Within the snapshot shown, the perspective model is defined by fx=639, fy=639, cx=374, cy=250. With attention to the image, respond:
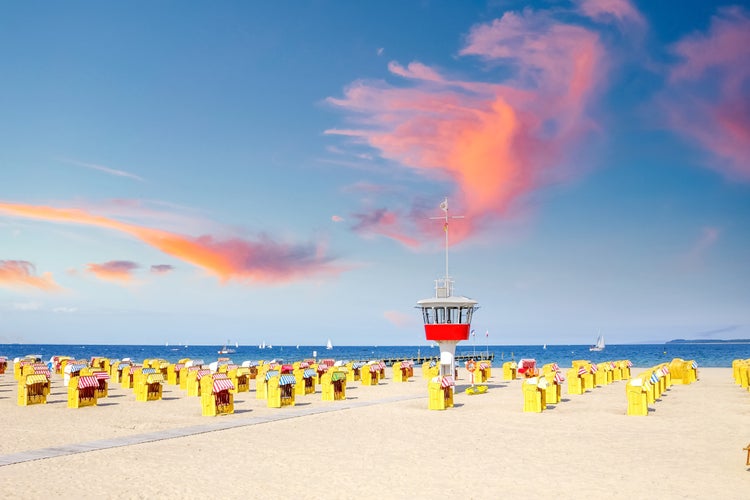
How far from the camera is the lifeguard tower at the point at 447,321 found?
33781 millimetres

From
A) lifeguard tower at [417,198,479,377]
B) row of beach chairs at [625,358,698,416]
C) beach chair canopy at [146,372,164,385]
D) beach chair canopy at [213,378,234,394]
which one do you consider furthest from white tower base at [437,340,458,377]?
beach chair canopy at [146,372,164,385]

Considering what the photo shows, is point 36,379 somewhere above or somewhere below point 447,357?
below

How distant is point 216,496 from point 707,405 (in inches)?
900

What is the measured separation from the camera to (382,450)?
16578 mm

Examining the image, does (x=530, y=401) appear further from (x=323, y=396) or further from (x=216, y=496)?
(x=216, y=496)

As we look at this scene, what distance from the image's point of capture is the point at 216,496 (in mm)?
11812

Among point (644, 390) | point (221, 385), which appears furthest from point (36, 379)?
point (644, 390)

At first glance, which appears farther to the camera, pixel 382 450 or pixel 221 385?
pixel 221 385

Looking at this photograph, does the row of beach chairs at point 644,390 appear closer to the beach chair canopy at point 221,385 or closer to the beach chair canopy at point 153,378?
the beach chair canopy at point 221,385

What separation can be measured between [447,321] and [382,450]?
1786cm

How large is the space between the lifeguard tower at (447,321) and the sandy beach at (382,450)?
19.8ft

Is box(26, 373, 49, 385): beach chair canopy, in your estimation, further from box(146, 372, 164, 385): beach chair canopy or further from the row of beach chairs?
the row of beach chairs

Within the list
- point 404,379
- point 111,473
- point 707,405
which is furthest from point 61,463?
point 404,379

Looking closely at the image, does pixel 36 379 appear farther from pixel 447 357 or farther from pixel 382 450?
pixel 447 357
